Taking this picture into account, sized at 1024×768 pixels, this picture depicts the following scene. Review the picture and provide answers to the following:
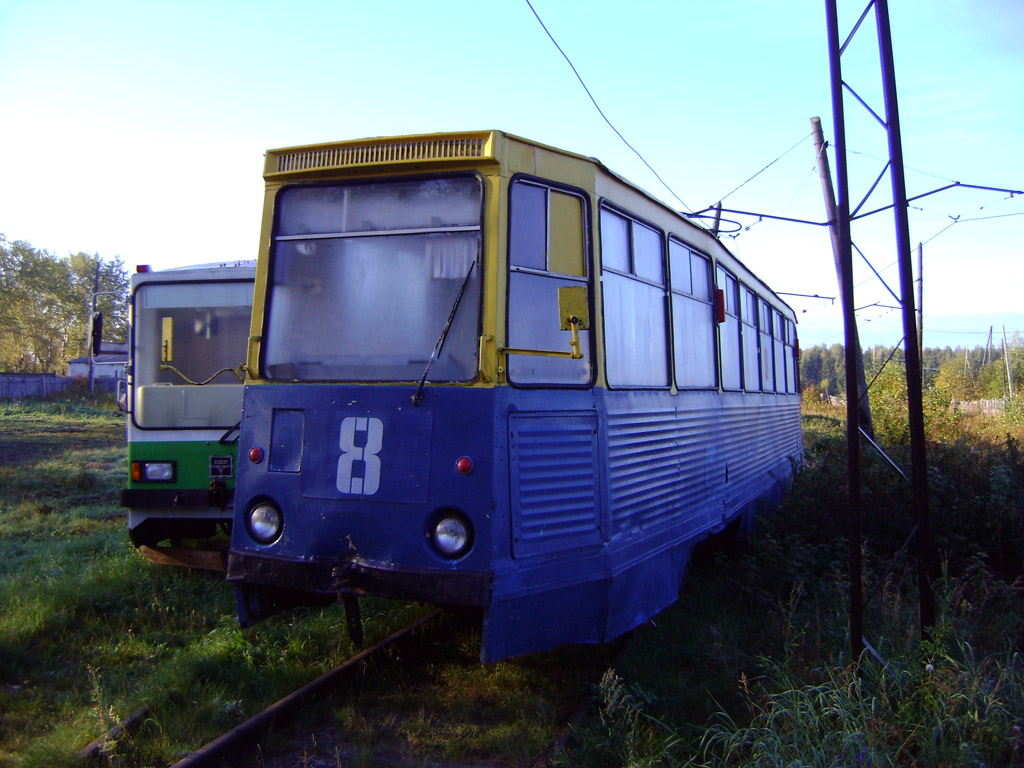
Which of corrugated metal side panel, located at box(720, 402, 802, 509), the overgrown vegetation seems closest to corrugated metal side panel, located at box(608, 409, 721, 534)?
corrugated metal side panel, located at box(720, 402, 802, 509)

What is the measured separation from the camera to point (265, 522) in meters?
4.33

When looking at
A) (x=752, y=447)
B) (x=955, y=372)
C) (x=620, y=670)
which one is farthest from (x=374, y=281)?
(x=955, y=372)

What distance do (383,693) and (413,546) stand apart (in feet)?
3.74

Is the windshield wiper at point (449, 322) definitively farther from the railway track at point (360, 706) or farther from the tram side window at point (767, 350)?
the tram side window at point (767, 350)

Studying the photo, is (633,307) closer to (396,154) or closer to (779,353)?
(396,154)

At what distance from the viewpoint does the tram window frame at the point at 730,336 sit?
7.14 m

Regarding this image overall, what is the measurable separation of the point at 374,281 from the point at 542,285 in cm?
90

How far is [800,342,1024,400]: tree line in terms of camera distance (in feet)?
72.3

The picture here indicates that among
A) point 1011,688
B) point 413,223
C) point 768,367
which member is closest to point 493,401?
point 413,223

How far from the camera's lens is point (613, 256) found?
4.80m

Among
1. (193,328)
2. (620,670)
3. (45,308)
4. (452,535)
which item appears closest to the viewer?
(452,535)

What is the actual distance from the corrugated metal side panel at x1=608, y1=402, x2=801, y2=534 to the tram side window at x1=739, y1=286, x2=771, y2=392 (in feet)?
1.00

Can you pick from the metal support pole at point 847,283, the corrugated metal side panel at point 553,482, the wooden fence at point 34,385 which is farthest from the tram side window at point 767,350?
the wooden fence at point 34,385

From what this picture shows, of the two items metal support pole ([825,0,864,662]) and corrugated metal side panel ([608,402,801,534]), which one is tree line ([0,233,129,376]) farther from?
metal support pole ([825,0,864,662])
